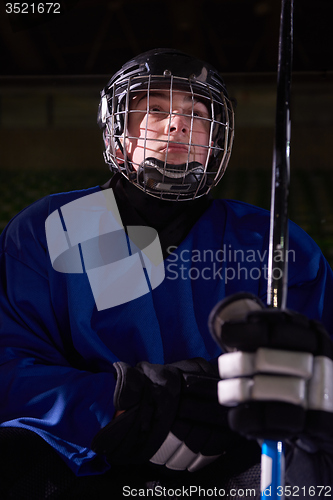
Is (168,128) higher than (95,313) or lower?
higher

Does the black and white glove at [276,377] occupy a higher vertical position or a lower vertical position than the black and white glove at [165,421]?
higher

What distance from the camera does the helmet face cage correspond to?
3.22 feet

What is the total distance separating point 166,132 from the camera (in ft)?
3.32

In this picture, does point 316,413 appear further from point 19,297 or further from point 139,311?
point 19,297

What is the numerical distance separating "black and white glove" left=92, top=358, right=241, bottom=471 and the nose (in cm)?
43

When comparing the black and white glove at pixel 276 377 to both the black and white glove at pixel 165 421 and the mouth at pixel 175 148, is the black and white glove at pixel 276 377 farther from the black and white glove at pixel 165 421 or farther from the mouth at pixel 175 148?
the mouth at pixel 175 148

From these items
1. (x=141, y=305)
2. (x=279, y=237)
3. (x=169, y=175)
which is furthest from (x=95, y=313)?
(x=279, y=237)

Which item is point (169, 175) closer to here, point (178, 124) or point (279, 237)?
point (178, 124)

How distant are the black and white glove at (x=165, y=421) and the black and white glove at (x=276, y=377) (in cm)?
21

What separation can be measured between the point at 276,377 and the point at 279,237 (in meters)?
0.17

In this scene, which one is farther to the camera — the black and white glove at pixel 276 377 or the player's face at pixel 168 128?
the player's face at pixel 168 128

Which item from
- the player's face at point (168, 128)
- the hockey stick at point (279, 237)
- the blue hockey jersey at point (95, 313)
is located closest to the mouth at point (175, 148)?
the player's face at point (168, 128)

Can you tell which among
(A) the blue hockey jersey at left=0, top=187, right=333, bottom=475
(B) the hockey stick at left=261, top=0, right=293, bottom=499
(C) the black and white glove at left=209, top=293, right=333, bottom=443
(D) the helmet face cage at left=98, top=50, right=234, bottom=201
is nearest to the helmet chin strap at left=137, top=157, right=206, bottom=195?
(D) the helmet face cage at left=98, top=50, right=234, bottom=201

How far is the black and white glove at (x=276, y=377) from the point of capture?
557mm
